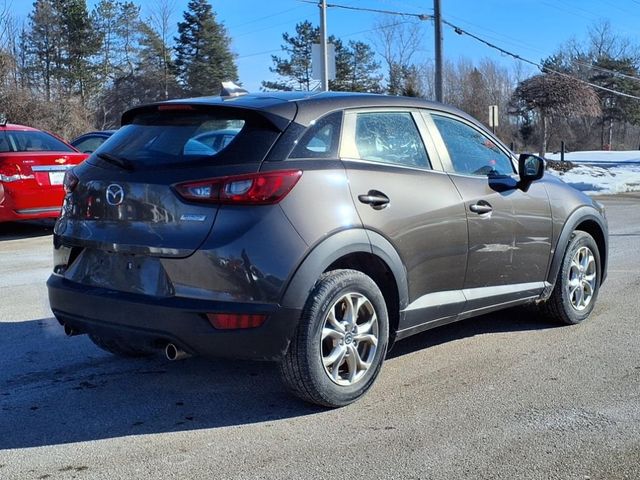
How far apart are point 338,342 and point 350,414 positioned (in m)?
0.40

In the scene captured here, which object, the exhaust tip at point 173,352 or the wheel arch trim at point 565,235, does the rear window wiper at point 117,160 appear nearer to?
the exhaust tip at point 173,352

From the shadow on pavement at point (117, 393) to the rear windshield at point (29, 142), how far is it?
5.41m

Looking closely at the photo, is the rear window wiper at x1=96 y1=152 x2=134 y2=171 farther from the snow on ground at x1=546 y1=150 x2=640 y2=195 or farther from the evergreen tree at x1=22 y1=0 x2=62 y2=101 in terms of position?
the evergreen tree at x1=22 y1=0 x2=62 y2=101

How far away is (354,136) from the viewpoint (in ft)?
13.8

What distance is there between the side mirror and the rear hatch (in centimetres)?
208

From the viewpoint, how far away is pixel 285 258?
142 inches

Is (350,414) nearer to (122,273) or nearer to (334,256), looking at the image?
(334,256)

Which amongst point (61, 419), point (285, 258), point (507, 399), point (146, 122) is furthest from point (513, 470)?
point (146, 122)

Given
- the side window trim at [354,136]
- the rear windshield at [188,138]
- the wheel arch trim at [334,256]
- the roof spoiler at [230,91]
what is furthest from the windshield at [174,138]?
the wheel arch trim at [334,256]

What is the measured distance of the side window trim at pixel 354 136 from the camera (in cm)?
411

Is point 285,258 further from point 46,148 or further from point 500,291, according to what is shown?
point 46,148

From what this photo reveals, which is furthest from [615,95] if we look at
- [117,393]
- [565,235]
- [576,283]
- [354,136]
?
[117,393]

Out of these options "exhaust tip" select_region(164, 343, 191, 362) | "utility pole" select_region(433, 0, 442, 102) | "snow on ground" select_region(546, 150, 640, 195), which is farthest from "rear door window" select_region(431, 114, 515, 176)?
"utility pole" select_region(433, 0, 442, 102)

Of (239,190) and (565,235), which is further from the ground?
(239,190)
